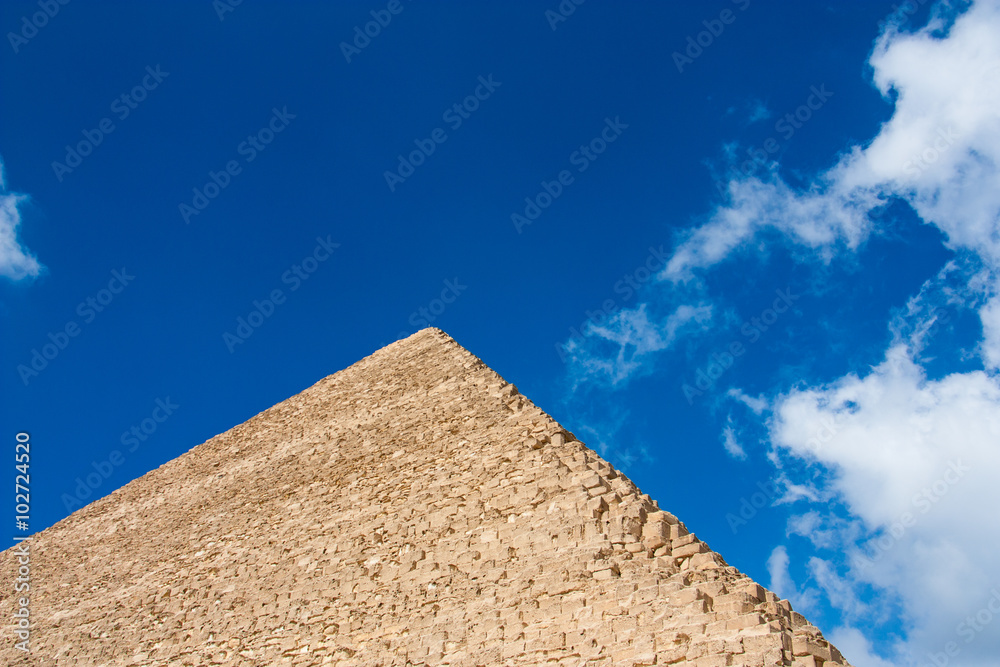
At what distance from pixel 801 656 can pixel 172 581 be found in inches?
346

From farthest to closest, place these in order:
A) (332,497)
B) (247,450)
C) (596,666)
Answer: (247,450) → (332,497) → (596,666)

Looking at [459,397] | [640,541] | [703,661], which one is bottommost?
[703,661]

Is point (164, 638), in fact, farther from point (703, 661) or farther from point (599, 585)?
point (703, 661)

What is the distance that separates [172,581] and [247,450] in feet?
10.1

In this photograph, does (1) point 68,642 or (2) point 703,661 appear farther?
(1) point 68,642

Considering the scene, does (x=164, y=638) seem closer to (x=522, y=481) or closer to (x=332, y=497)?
(x=332, y=497)

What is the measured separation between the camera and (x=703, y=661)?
4.66 metres

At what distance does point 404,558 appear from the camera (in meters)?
7.23

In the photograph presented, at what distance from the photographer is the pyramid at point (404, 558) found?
17.4ft

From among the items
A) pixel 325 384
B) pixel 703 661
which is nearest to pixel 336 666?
pixel 703 661

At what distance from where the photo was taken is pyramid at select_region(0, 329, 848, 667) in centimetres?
530

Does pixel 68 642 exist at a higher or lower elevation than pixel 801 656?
higher

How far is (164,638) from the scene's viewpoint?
333 inches

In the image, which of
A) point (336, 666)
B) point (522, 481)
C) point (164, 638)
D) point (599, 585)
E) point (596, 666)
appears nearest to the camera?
point (596, 666)
